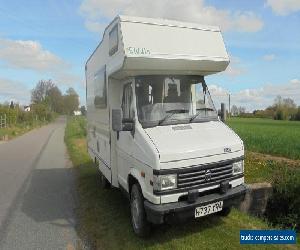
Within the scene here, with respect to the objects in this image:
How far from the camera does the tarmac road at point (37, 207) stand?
5.95 meters

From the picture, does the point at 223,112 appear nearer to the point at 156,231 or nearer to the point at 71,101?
the point at 156,231

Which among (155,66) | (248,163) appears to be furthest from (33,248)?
(248,163)

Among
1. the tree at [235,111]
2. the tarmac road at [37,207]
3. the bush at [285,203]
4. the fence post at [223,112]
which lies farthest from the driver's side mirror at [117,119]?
the tree at [235,111]

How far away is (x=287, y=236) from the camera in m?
5.49

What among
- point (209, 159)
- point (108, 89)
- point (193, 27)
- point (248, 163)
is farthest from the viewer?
point (248, 163)

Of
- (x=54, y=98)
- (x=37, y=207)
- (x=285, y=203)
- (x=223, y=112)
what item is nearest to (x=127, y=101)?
(x=223, y=112)

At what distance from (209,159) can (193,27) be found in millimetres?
2450

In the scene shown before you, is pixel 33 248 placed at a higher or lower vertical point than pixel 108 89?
lower

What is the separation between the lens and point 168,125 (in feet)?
18.5

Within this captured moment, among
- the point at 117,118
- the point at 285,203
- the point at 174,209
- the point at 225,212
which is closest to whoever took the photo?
the point at 174,209

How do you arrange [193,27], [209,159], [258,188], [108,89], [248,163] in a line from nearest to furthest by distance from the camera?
1. [209,159]
2. [193,27]
3. [108,89]
4. [258,188]
5. [248,163]

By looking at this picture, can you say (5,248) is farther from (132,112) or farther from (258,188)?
(258,188)

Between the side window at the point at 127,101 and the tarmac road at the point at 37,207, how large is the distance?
92.5 inches

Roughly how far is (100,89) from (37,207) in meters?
3.09
